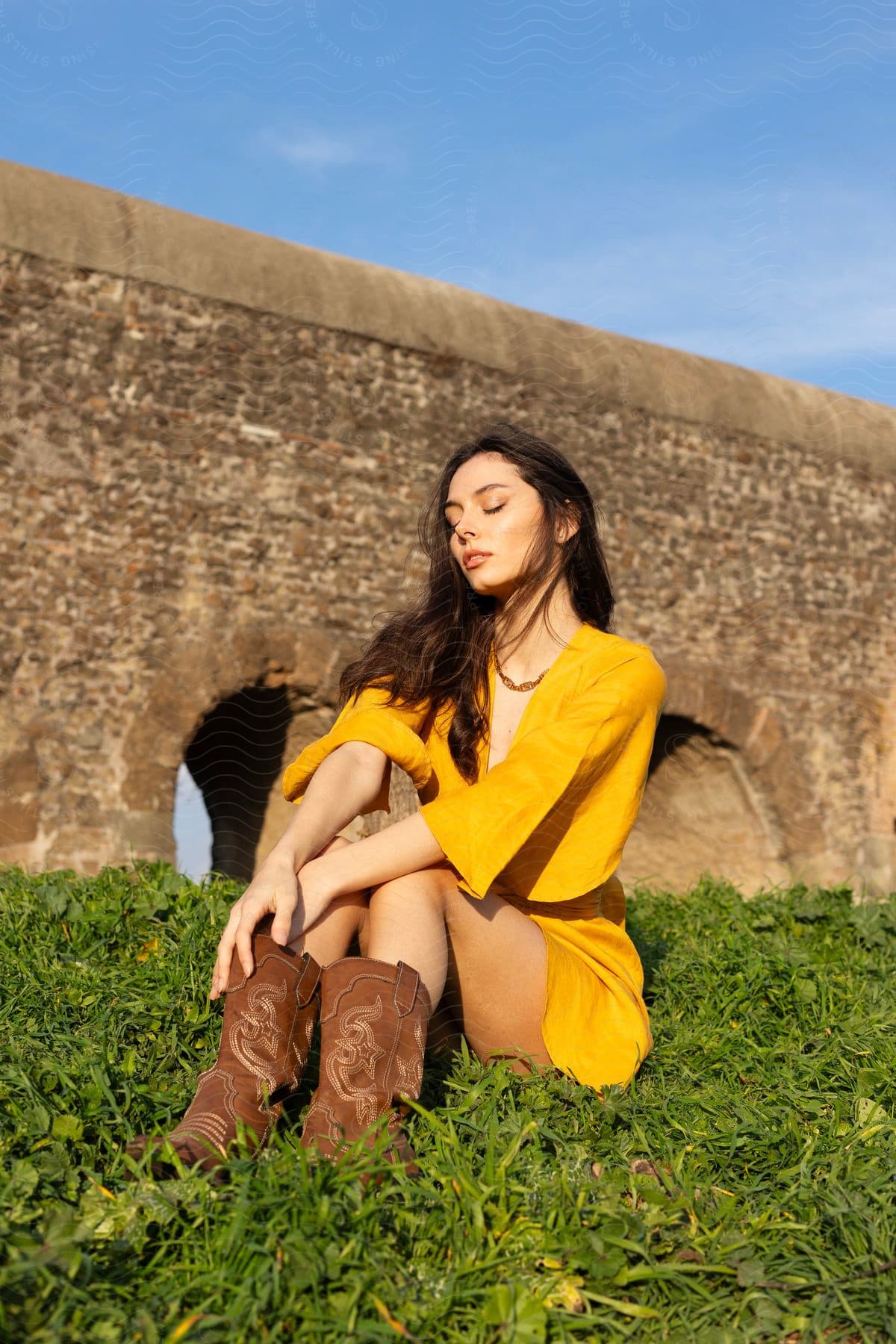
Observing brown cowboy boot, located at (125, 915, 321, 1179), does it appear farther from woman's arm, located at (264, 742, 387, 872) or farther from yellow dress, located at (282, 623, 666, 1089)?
yellow dress, located at (282, 623, 666, 1089)

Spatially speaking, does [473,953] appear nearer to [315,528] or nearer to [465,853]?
[465,853]

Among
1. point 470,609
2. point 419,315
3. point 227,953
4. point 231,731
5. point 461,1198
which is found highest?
point 419,315

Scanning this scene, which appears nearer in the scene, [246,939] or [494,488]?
[246,939]

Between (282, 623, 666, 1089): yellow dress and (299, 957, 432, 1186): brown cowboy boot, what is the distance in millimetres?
252

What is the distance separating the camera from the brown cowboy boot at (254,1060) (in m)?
1.65

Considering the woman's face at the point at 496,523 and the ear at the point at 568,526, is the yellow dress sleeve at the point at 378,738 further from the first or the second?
the ear at the point at 568,526

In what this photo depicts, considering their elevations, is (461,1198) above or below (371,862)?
below

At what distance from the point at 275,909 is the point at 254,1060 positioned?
223 millimetres

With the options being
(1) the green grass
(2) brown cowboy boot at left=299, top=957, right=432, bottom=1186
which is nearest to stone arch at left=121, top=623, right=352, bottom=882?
(1) the green grass

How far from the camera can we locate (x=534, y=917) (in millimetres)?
2205

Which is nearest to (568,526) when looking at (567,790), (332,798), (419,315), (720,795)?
(567,790)

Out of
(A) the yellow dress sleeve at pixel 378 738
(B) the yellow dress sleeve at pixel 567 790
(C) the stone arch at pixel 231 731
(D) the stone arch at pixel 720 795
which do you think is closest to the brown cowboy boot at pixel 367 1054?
(B) the yellow dress sleeve at pixel 567 790

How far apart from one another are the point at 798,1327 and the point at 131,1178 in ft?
2.87

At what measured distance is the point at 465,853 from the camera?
1943 mm
